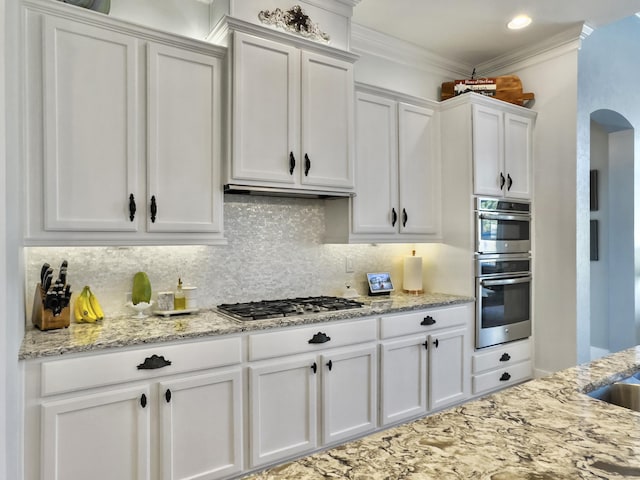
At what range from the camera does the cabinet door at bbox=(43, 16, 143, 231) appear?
1944 mm

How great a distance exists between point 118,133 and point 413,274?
236 centimetres

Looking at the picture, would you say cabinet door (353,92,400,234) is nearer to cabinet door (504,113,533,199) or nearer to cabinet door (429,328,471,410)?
cabinet door (429,328,471,410)

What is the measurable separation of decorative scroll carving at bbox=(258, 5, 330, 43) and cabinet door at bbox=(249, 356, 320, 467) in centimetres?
202

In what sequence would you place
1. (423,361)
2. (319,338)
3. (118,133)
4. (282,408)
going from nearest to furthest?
1. (118,133)
2. (282,408)
3. (319,338)
4. (423,361)

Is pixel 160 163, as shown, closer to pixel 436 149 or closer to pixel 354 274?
pixel 354 274

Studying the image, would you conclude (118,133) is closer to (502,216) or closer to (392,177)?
(392,177)

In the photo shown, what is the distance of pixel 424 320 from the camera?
2885mm

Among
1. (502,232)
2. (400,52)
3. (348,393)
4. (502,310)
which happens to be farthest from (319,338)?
(400,52)

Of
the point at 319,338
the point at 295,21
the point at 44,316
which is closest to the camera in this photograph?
the point at 44,316

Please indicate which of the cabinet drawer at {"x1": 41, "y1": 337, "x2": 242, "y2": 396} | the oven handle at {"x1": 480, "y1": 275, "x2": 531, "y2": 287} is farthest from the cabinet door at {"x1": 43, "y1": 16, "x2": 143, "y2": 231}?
the oven handle at {"x1": 480, "y1": 275, "x2": 531, "y2": 287}

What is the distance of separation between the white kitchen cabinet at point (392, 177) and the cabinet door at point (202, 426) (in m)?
1.37

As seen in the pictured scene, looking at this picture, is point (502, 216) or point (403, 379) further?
point (502, 216)

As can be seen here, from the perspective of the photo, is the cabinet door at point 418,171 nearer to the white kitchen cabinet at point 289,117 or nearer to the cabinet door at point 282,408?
the white kitchen cabinet at point 289,117

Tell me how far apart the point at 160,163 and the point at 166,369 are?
1.06 m
